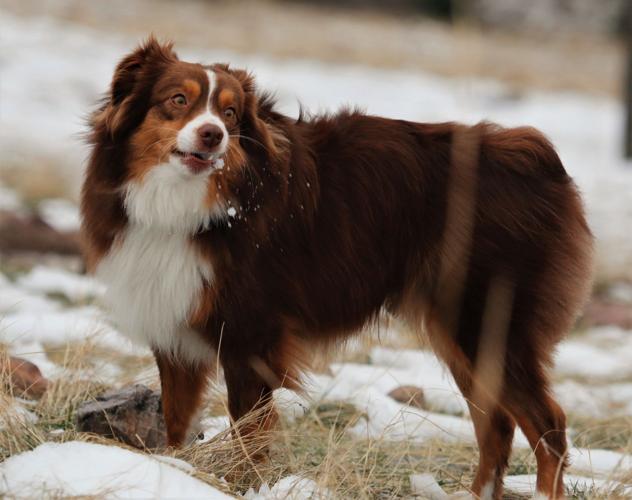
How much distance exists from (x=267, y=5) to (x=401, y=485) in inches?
835

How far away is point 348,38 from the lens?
69.8 feet

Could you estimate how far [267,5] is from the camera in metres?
24.1

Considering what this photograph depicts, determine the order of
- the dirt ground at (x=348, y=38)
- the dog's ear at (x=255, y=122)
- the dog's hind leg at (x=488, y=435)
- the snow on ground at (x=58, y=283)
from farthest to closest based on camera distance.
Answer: the dirt ground at (x=348, y=38)
the snow on ground at (x=58, y=283)
the dog's hind leg at (x=488, y=435)
the dog's ear at (x=255, y=122)

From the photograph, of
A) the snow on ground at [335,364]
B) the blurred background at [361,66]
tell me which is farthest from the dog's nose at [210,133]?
the blurred background at [361,66]

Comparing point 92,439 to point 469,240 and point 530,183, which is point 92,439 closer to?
point 469,240

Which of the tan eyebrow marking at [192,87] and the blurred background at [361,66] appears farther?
the blurred background at [361,66]

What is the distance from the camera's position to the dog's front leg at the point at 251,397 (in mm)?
4012

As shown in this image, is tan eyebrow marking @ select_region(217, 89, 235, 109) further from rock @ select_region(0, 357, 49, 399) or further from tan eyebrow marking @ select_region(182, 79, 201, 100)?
rock @ select_region(0, 357, 49, 399)

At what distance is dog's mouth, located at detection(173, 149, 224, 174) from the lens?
3.82 meters

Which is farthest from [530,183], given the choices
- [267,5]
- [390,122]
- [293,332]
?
[267,5]

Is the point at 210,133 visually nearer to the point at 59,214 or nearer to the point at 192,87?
the point at 192,87

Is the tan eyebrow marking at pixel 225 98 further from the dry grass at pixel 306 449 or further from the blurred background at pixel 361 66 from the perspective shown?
the blurred background at pixel 361 66

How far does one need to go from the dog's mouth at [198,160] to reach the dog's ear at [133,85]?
0.29 meters

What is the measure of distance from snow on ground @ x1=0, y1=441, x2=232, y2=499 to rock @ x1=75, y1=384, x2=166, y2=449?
0.61 metres
